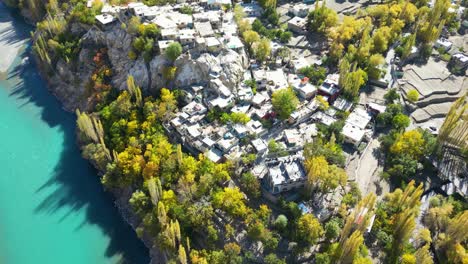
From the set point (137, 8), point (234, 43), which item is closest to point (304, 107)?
point (234, 43)

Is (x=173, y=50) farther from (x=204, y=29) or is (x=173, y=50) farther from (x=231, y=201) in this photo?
(x=231, y=201)

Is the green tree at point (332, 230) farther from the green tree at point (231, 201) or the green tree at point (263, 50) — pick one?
the green tree at point (263, 50)

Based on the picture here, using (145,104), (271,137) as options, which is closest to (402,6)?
(271,137)

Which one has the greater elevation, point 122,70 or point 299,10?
point 299,10

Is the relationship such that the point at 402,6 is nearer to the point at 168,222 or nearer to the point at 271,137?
the point at 271,137

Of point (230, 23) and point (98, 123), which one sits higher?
point (230, 23)
